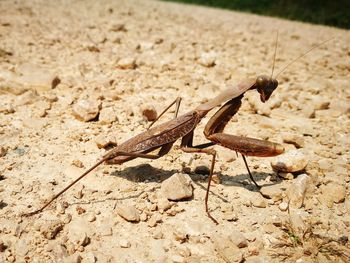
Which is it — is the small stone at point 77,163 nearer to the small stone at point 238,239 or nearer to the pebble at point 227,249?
the pebble at point 227,249

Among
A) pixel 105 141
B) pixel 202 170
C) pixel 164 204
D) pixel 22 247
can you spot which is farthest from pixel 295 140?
pixel 22 247

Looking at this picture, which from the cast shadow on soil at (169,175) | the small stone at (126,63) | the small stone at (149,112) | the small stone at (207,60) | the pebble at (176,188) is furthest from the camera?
the small stone at (207,60)

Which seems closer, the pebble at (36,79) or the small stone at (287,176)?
the small stone at (287,176)

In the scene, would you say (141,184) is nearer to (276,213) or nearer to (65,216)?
(65,216)

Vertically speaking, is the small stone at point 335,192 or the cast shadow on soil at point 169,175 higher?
the small stone at point 335,192

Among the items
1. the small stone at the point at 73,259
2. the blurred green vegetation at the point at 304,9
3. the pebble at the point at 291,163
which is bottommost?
the small stone at the point at 73,259

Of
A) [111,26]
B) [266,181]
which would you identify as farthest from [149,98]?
[111,26]

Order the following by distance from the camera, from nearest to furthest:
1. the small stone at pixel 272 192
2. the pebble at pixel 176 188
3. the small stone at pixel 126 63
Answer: the pebble at pixel 176 188 < the small stone at pixel 272 192 < the small stone at pixel 126 63

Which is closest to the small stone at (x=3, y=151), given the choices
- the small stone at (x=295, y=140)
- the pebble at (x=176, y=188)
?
the pebble at (x=176, y=188)
